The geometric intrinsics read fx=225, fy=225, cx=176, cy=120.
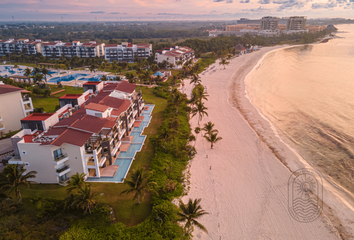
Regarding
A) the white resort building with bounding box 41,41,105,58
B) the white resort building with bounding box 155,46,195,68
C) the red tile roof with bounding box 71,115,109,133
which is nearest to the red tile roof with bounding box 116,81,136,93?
the red tile roof with bounding box 71,115,109,133

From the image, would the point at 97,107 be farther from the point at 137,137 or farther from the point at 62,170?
the point at 62,170

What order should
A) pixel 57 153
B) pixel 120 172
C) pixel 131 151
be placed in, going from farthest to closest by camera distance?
pixel 131 151 < pixel 120 172 < pixel 57 153

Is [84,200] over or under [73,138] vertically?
under

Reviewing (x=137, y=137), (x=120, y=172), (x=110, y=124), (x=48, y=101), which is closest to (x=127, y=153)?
(x=120, y=172)

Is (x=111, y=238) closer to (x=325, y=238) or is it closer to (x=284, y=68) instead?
(x=325, y=238)

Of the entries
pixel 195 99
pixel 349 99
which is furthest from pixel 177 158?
pixel 349 99

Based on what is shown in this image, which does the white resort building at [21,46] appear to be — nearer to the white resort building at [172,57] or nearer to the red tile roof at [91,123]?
the white resort building at [172,57]
